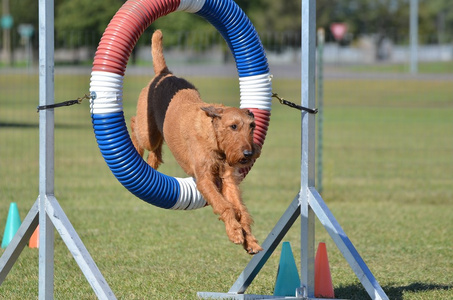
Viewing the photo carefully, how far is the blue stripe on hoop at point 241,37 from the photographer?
18.3 ft

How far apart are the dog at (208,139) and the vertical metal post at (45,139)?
839 mm

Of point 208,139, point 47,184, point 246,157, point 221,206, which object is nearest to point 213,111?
point 208,139

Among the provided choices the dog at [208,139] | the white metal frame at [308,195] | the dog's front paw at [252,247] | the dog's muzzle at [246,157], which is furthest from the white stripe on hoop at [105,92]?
the white metal frame at [308,195]

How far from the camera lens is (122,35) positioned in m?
4.97

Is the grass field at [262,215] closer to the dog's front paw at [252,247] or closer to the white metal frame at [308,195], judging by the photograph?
the white metal frame at [308,195]

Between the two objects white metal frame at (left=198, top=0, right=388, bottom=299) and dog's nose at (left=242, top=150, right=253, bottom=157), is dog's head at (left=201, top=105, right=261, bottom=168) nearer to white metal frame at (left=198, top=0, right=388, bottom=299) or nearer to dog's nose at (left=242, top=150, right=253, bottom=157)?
dog's nose at (left=242, top=150, right=253, bottom=157)

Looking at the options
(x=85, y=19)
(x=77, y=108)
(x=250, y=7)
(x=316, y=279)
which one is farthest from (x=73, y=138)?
(x=250, y=7)

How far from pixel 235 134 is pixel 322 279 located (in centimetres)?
194

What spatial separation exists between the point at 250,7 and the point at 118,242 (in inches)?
1900

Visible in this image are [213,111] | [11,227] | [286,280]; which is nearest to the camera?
[213,111]

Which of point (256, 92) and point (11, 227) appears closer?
point (256, 92)

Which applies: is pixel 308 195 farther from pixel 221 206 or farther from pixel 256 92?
pixel 221 206

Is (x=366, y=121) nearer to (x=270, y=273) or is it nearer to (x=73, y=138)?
(x=73, y=138)

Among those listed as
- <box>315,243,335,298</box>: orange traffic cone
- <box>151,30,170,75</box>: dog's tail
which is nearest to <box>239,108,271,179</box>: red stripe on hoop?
<box>151,30,170,75</box>: dog's tail
